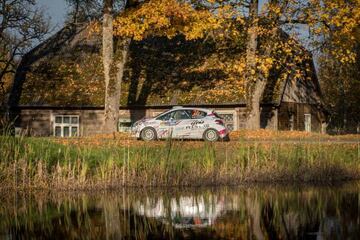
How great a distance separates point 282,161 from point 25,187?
7527 mm

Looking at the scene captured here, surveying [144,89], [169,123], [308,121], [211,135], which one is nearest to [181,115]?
[169,123]

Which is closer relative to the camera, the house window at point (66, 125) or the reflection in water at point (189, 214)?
the reflection in water at point (189, 214)

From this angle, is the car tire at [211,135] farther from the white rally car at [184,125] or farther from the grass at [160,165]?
the grass at [160,165]

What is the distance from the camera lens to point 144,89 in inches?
1463

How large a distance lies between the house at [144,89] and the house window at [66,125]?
6 centimetres

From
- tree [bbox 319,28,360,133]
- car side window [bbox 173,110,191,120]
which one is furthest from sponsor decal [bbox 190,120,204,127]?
tree [bbox 319,28,360,133]

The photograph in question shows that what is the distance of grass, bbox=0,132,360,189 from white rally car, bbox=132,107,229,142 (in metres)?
8.15

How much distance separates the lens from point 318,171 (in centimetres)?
1881

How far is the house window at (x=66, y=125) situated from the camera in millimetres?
37625

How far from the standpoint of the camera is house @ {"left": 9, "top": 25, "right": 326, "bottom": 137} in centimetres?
3569

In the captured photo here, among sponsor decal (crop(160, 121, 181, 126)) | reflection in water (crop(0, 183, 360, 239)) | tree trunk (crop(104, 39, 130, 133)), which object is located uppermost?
tree trunk (crop(104, 39, 130, 133))

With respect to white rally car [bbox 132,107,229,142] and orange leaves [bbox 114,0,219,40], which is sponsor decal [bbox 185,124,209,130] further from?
orange leaves [bbox 114,0,219,40]

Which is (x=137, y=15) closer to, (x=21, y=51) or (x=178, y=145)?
(x=178, y=145)

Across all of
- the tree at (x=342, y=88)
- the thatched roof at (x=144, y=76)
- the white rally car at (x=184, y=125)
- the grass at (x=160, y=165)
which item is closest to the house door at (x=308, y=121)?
the thatched roof at (x=144, y=76)
